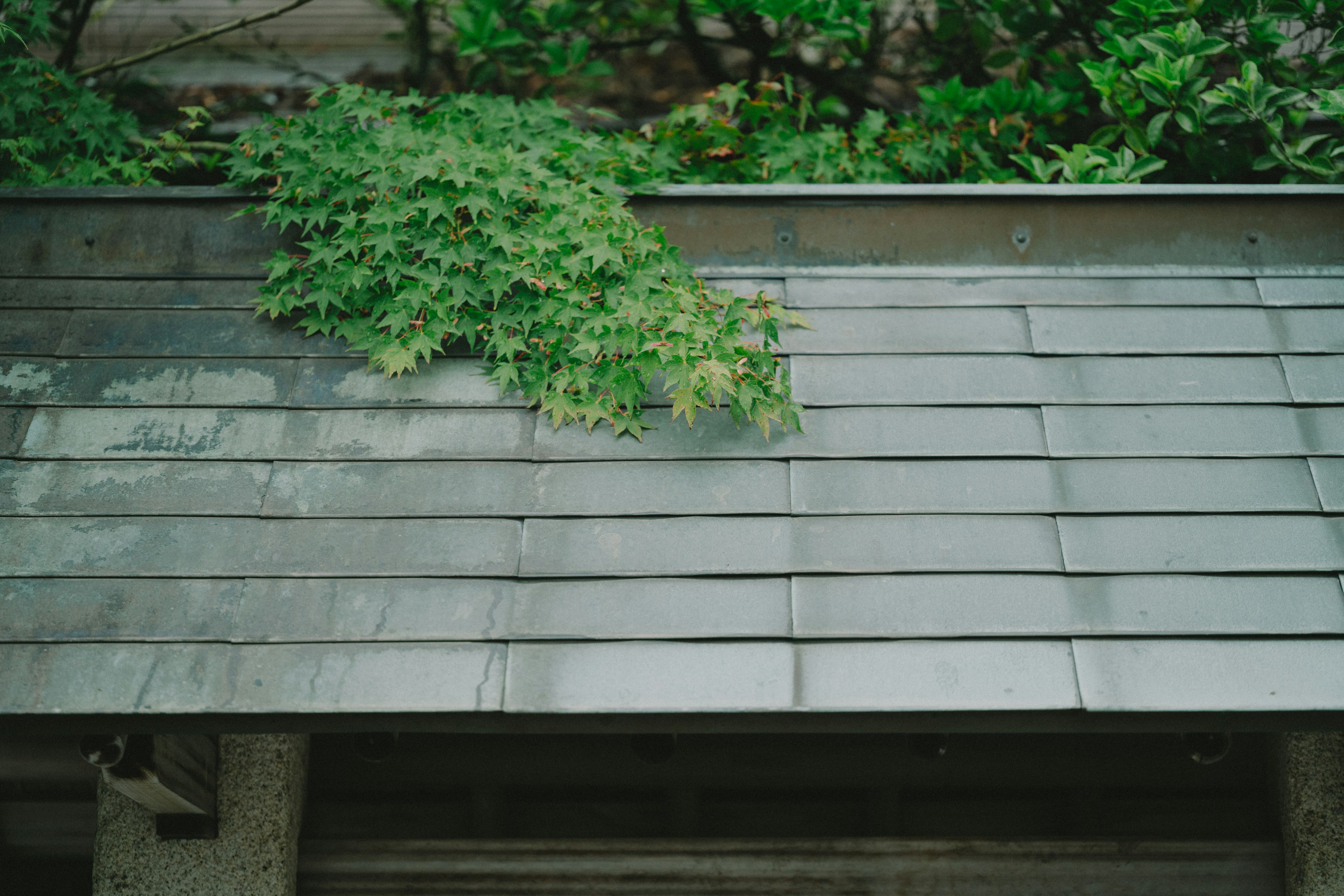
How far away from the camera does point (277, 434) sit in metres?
2.42

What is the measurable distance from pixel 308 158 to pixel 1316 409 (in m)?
3.00

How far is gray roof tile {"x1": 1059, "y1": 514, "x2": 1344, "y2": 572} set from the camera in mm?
2156

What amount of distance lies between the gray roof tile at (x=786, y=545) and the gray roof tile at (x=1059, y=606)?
45 mm

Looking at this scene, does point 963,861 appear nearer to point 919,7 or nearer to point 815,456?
point 815,456

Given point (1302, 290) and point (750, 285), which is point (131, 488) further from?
point (1302, 290)

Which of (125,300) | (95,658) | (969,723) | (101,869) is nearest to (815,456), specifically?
(969,723)

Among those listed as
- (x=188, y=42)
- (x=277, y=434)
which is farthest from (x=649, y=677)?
(x=188, y=42)

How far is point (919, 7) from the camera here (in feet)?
16.9

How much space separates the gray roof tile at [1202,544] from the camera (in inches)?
84.9

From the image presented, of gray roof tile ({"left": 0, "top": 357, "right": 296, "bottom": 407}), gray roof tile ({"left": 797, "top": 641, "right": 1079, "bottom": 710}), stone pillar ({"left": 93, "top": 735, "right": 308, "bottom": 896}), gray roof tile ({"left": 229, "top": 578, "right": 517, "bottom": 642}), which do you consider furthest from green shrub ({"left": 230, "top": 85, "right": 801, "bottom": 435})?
stone pillar ({"left": 93, "top": 735, "right": 308, "bottom": 896})

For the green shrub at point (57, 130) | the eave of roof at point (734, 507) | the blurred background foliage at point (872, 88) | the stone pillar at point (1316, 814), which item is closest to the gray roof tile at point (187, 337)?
the eave of roof at point (734, 507)

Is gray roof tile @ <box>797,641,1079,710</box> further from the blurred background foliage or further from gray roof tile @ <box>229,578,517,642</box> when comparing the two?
the blurred background foliage

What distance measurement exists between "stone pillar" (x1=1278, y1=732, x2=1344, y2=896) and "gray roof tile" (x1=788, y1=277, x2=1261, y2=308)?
1364 mm

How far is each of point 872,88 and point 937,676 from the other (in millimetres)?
3995
